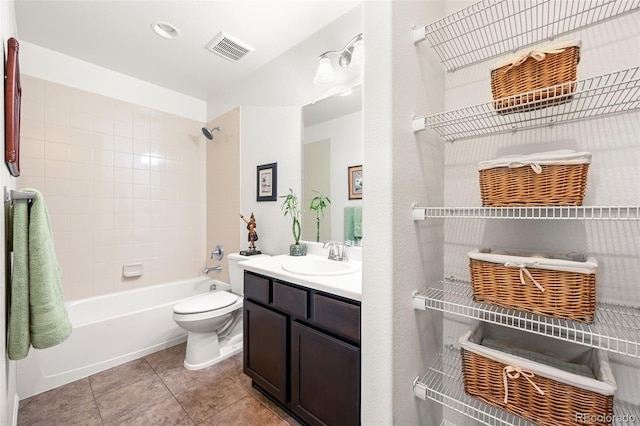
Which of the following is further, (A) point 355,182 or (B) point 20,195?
(A) point 355,182

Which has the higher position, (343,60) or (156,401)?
(343,60)

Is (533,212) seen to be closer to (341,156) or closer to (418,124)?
(418,124)

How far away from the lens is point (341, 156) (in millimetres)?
1921

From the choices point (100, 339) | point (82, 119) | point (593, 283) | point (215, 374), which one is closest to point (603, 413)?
point (593, 283)

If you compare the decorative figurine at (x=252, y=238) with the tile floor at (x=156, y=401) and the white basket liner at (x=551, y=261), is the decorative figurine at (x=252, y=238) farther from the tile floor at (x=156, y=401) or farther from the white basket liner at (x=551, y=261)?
the white basket liner at (x=551, y=261)

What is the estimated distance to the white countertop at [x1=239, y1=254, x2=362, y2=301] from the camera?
1180 millimetres

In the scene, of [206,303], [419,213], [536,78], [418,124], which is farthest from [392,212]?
[206,303]

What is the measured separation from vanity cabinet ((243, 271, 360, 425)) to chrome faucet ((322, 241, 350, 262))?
448 mm

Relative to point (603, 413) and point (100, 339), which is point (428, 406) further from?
point (100, 339)

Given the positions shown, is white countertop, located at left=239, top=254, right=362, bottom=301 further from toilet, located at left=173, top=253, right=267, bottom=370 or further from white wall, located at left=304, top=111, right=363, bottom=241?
toilet, located at left=173, top=253, right=267, bottom=370

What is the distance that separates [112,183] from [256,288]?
1.98 m

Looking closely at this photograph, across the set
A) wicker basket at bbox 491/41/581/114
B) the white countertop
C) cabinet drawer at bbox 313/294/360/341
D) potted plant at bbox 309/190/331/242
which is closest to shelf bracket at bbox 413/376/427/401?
cabinet drawer at bbox 313/294/360/341

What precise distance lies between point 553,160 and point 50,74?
3426 millimetres

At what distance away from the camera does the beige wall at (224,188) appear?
2787 mm
